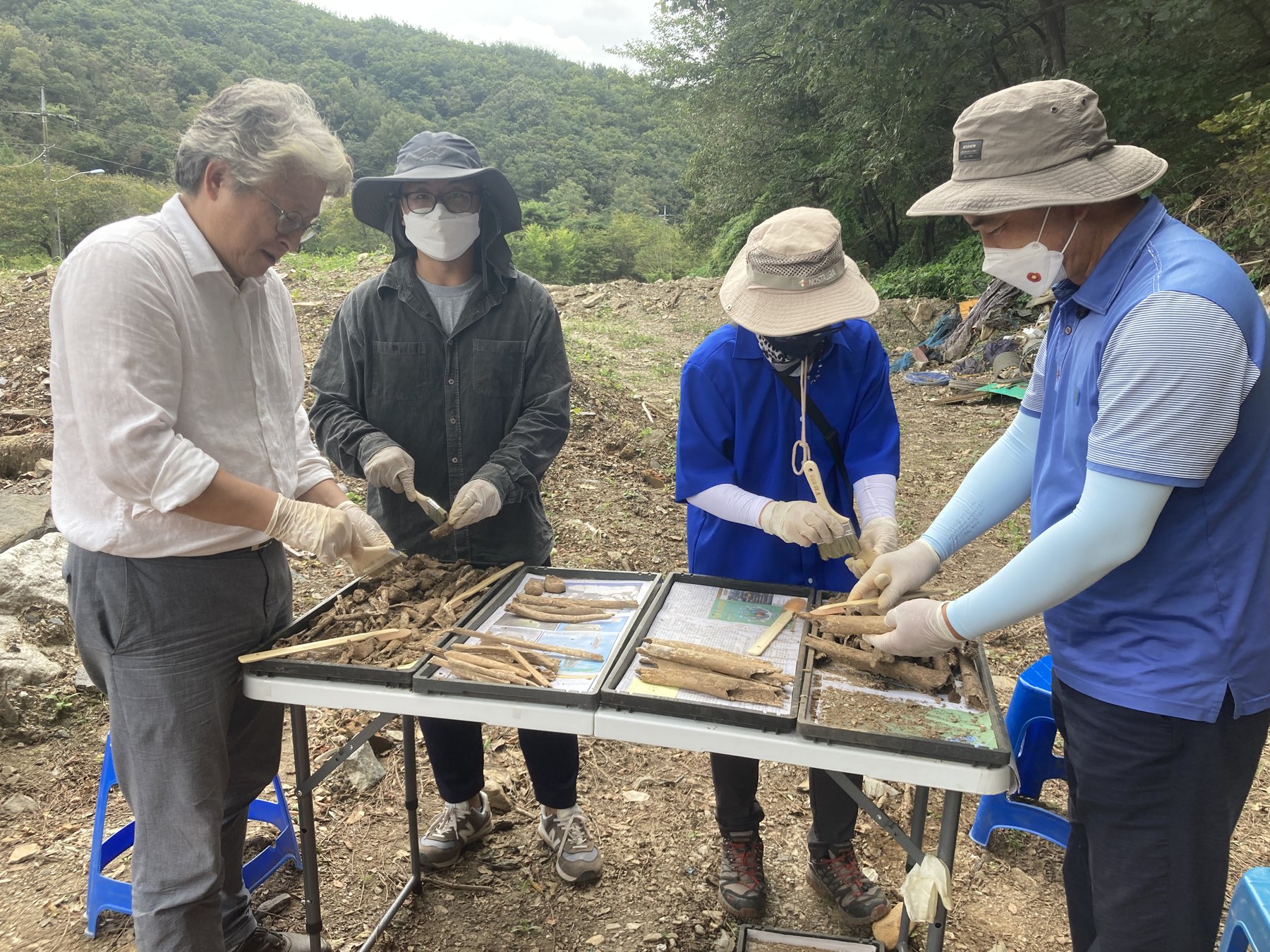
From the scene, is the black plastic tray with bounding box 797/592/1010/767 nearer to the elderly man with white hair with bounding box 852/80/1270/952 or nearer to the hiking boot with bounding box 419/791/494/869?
the elderly man with white hair with bounding box 852/80/1270/952

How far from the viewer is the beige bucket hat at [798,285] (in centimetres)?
198

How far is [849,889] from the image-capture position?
8.15 ft

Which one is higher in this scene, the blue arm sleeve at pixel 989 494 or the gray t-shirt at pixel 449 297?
the gray t-shirt at pixel 449 297

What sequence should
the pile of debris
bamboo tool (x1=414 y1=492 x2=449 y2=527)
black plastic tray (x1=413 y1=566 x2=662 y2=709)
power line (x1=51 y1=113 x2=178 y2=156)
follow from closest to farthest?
black plastic tray (x1=413 y1=566 x2=662 y2=709)
bamboo tool (x1=414 y1=492 x2=449 y2=527)
the pile of debris
power line (x1=51 y1=113 x2=178 y2=156)

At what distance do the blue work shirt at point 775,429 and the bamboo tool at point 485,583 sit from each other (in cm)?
56

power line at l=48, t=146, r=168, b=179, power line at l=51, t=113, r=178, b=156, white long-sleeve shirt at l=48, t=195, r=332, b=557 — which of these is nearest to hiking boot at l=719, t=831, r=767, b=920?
white long-sleeve shirt at l=48, t=195, r=332, b=557

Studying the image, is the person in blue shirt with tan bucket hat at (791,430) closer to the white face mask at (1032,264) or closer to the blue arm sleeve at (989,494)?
the blue arm sleeve at (989,494)

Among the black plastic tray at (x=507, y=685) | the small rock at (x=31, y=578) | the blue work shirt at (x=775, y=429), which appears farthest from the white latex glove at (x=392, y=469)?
the small rock at (x=31, y=578)

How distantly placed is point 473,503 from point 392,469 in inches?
10.7

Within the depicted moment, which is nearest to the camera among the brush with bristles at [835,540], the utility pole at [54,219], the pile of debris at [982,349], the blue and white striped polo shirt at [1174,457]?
the blue and white striped polo shirt at [1174,457]

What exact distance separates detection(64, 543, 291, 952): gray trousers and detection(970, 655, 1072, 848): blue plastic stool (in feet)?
7.90

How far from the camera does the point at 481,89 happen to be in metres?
50.0

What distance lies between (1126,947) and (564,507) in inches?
181

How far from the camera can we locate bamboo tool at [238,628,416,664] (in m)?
1.84
